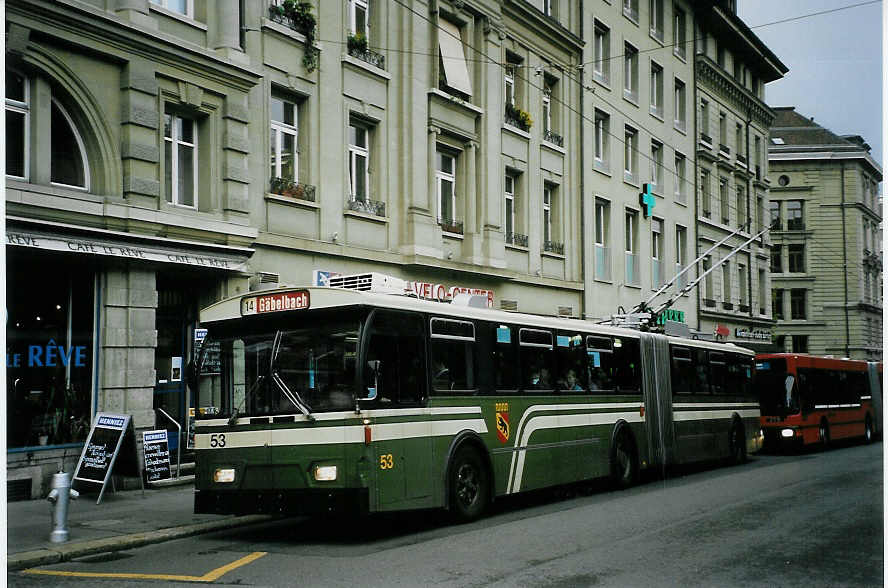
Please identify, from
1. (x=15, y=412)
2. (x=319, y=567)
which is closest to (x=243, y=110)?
(x=15, y=412)

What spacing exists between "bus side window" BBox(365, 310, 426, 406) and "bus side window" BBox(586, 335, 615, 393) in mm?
5113

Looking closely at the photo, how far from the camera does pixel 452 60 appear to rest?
78.9 ft

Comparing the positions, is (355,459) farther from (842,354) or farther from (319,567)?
(842,354)

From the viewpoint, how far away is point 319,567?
9.79 meters

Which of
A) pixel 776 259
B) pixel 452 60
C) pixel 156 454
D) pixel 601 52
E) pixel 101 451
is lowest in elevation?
pixel 156 454

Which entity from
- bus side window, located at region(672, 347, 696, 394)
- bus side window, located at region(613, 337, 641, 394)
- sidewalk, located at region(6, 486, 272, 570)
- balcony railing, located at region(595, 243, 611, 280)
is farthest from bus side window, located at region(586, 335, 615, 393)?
balcony railing, located at region(595, 243, 611, 280)

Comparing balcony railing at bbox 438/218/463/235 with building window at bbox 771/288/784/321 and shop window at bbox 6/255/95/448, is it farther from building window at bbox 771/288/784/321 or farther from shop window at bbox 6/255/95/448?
shop window at bbox 6/255/95/448

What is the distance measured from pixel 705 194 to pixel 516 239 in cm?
818

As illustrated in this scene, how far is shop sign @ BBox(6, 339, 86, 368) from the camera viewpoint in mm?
14766

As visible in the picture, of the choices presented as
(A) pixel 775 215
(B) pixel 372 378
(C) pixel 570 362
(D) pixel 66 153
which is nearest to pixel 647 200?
(A) pixel 775 215

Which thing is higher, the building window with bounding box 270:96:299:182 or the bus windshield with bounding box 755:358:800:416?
the building window with bounding box 270:96:299:182

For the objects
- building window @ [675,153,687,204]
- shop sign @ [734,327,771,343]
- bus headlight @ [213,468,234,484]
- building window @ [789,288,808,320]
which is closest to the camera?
bus headlight @ [213,468,234,484]

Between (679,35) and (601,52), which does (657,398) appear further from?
(679,35)

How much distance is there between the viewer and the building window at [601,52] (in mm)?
30391
